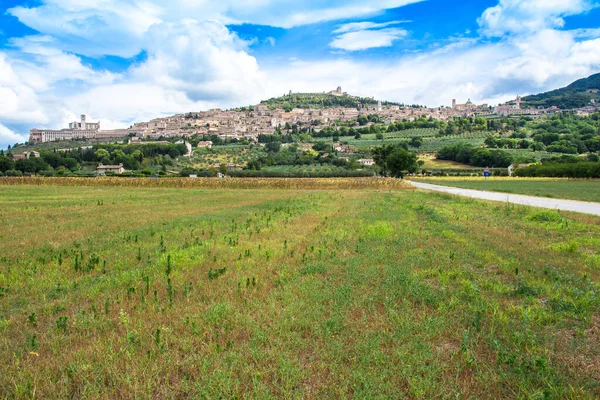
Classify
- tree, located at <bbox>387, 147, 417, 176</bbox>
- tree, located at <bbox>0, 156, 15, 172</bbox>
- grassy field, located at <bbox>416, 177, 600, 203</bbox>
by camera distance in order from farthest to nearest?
tree, located at <bbox>0, 156, 15, 172</bbox> < tree, located at <bbox>387, 147, 417, 176</bbox> < grassy field, located at <bbox>416, 177, 600, 203</bbox>

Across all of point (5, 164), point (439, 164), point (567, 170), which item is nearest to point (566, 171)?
point (567, 170)

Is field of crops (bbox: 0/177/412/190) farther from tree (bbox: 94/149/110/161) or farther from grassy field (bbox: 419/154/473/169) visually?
tree (bbox: 94/149/110/161)

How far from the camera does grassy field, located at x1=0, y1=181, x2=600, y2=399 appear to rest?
13.5 feet

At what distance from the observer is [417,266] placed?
9000mm

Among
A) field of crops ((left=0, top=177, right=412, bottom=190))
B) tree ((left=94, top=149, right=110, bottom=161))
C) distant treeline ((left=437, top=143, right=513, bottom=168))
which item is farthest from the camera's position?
tree ((left=94, top=149, right=110, bottom=161))

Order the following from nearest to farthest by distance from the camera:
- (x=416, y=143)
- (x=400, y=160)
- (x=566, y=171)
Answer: (x=566, y=171) < (x=400, y=160) < (x=416, y=143)

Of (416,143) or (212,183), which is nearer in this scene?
(212,183)

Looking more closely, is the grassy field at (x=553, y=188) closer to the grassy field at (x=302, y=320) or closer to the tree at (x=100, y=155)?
the grassy field at (x=302, y=320)

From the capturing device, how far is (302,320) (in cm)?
569

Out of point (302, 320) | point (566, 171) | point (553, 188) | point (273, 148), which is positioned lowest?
point (553, 188)

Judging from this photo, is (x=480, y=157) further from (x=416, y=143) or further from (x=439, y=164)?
(x=416, y=143)

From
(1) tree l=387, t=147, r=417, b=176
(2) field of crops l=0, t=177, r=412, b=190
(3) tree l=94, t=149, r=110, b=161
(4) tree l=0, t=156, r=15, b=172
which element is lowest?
(2) field of crops l=0, t=177, r=412, b=190

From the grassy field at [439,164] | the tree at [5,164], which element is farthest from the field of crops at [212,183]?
the grassy field at [439,164]

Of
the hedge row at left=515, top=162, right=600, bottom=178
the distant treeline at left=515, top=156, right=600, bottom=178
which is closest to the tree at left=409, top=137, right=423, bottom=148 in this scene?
the distant treeline at left=515, top=156, right=600, bottom=178
